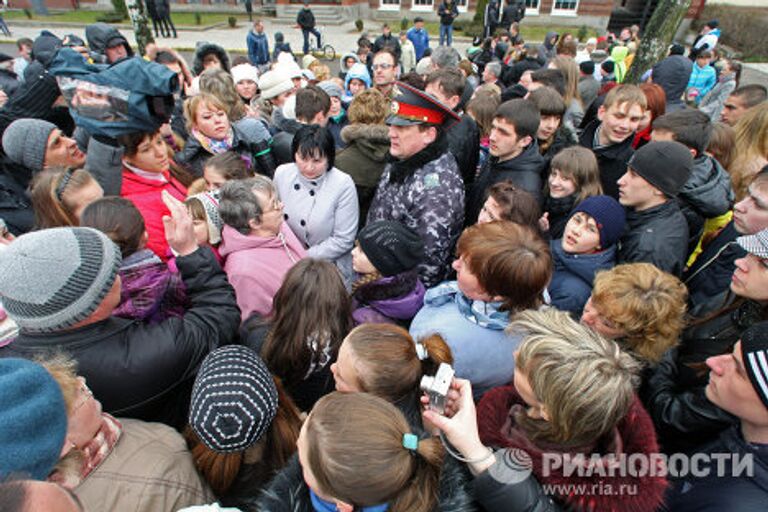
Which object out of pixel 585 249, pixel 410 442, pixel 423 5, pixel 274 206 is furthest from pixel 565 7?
pixel 410 442

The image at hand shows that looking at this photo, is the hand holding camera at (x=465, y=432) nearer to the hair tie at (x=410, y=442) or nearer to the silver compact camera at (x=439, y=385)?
the silver compact camera at (x=439, y=385)

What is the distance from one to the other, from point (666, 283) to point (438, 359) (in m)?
1.26

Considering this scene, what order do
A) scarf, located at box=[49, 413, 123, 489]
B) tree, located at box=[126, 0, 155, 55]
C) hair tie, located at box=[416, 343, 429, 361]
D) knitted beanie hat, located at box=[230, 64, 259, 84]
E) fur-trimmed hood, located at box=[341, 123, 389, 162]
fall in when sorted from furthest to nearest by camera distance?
1. tree, located at box=[126, 0, 155, 55]
2. knitted beanie hat, located at box=[230, 64, 259, 84]
3. fur-trimmed hood, located at box=[341, 123, 389, 162]
4. hair tie, located at box=[416, 343, 429, 361]
5. scarf, located at box=[49, 413, 123, 489]

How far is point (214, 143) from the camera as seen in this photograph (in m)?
3.72

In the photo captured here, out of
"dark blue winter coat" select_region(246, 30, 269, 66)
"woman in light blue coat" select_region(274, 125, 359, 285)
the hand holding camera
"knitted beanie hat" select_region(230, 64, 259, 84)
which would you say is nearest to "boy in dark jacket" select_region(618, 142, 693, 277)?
the hand holding camera

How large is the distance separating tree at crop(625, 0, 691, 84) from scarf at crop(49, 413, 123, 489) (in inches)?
346

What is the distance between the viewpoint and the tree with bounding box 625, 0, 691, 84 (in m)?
6.74

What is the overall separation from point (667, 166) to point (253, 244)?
273cm

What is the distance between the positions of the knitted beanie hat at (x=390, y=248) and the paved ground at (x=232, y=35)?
49.9 ft

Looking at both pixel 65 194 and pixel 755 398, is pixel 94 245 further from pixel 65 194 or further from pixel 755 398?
pixel 755 398

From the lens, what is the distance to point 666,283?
79.9 inches

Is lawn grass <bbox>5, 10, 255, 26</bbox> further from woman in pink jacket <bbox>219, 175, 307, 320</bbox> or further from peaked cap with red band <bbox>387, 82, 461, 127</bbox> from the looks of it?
woman in pink jacket <bbox>219, 175, 307, 320</bbox>

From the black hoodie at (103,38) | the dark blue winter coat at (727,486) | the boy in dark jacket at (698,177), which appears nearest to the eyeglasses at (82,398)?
the dark blue winter coat at (727,486)

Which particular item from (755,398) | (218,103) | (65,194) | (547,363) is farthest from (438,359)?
(218,103)
